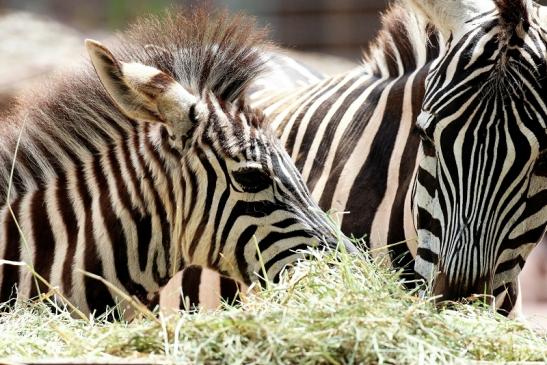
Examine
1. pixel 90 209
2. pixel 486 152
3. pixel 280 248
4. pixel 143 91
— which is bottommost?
pixel 280 248

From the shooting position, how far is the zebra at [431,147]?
12.7ft

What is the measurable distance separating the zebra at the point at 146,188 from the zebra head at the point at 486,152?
20.6 inches

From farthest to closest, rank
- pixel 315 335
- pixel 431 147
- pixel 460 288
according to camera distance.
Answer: pixel 431 147 → pixel 460 288 → pixel 315 335

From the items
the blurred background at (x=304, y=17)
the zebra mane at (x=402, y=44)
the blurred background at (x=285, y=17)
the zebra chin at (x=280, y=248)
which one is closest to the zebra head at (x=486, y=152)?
the zebra chin at (x=280, y=248)

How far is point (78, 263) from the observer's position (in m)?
4.40

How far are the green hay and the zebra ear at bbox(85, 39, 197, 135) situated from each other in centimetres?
124

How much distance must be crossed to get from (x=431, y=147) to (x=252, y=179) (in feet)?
2.62

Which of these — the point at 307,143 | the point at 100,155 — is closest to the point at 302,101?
the point at 307,143

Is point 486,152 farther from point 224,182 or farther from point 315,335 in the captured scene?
point 315,335

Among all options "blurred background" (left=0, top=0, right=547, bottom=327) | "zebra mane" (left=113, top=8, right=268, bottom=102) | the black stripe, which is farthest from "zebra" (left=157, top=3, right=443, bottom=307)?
"blurred background" (left=0, top=0, right=547, bottom=327)

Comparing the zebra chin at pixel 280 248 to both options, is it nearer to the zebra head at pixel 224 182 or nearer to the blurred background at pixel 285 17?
the zebra head at pixel 224 182

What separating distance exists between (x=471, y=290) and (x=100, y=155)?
1.88 meters

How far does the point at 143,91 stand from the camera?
4320 mm

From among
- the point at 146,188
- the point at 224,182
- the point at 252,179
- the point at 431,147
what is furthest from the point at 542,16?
the point at 146,188
